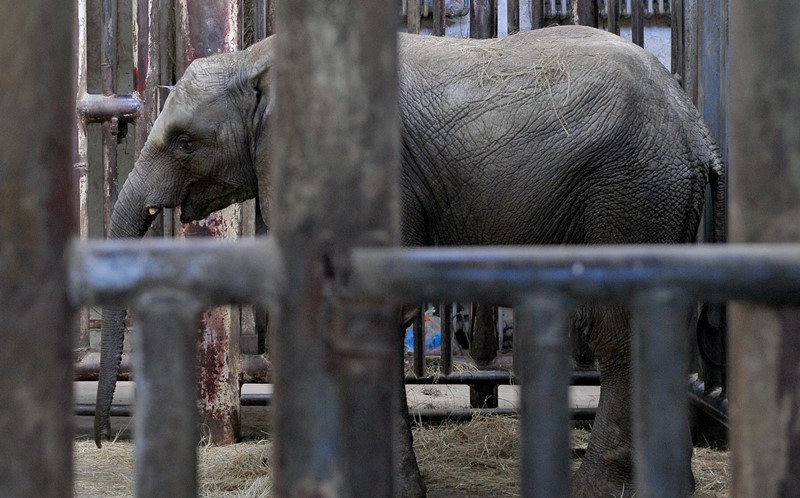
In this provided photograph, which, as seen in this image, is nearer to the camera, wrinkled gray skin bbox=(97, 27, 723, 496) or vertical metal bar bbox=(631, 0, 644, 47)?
wrinkled gray skin bbox=(97, 27, 723, 496)

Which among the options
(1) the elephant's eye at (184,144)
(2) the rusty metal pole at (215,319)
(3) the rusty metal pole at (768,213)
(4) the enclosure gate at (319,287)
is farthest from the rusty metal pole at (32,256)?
(2) the rusty metal pole at (215,319)

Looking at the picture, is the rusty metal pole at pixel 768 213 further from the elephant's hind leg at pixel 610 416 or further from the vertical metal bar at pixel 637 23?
the vertical metal bar at pixel 637 23

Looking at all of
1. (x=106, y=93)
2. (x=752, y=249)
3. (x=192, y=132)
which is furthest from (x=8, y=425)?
(x=106, y=93)

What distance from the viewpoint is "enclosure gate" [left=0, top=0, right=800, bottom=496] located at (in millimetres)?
728

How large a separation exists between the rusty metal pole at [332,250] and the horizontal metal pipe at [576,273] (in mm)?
22

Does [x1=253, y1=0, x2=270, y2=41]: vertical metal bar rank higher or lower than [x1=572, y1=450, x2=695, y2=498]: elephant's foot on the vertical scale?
higher

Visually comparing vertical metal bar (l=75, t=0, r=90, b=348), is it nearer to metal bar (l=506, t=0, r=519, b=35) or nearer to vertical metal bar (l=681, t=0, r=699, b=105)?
metal bar (l=506, t=0, r=519, b=35)

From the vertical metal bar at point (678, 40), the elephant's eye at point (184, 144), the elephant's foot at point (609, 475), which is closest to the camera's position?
the elephant's foot at point (609, 475)

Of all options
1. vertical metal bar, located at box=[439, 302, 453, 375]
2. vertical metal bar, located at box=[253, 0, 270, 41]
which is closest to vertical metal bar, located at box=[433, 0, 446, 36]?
vertical metal bar, located at box=[253, 0, 270, 41]

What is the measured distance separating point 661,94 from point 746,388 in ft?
8.51

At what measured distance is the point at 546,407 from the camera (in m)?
0.75

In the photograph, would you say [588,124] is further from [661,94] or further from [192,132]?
[192,132]

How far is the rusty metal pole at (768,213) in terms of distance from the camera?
2.57ft

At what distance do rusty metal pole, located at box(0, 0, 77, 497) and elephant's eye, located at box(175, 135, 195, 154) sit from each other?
9.98ft
